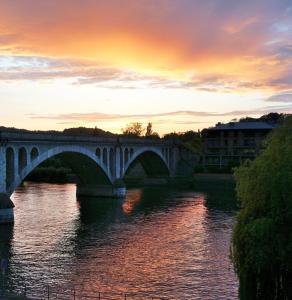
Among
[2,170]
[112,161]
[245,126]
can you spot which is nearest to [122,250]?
[2,170]

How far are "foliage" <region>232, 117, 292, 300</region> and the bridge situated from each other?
38.7 meters

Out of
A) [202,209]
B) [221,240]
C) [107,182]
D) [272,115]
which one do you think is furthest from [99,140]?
[272,115]

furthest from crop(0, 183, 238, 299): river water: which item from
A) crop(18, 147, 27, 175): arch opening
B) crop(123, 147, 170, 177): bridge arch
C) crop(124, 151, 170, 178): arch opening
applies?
crop(124, 151, 170, 178): arch opening

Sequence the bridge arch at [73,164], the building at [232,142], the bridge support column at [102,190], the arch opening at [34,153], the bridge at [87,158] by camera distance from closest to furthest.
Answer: the bridge at [87,158] < the bridge arch at [73,164] < the arch opening at [34,153] < the bridge support column at [102,190] < the building at [232,142]

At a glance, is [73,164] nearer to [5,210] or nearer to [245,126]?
[5,210]

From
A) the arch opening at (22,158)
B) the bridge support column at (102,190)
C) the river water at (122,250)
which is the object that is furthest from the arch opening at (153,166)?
the arch opening at (22,158)

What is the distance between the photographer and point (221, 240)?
48875 millimetres

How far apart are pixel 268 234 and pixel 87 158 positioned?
6458cm

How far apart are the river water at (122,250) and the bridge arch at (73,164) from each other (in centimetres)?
519

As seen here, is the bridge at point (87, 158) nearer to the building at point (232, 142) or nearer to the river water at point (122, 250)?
the river water at point (122, 250)

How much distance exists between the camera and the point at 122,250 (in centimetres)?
4462

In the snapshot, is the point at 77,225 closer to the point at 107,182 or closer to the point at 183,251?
the point at 183,251

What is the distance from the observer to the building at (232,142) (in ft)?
449

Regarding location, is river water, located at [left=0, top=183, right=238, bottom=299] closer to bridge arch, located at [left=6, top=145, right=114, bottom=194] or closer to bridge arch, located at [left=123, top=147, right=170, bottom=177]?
bridge arch, located at [left=6, top=145, right=114, bottom=194]
